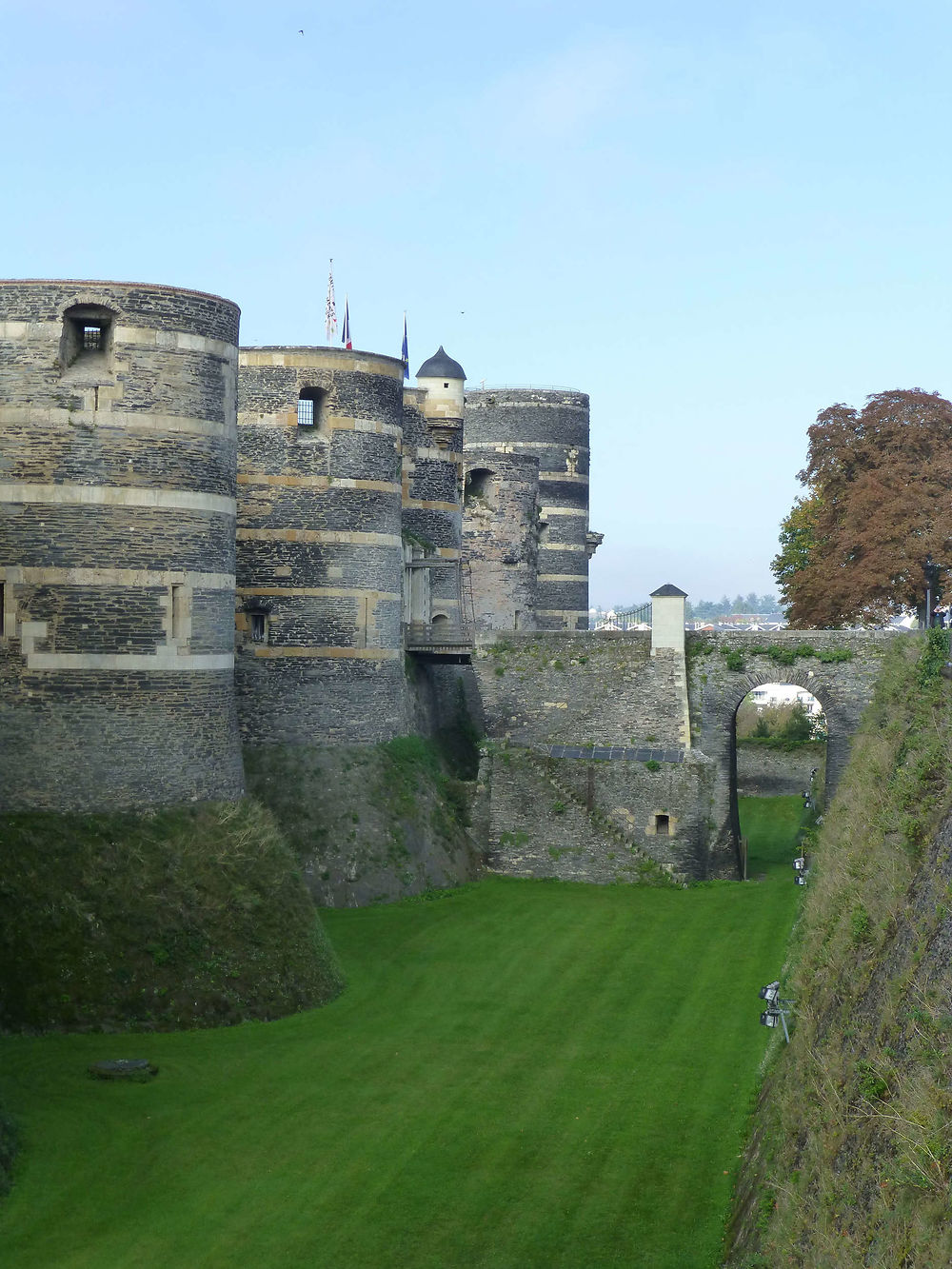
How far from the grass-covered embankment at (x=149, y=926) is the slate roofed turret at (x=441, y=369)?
19.9 m

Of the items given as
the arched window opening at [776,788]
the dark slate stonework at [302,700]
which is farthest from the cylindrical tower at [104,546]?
the arched window opening at [776,788]

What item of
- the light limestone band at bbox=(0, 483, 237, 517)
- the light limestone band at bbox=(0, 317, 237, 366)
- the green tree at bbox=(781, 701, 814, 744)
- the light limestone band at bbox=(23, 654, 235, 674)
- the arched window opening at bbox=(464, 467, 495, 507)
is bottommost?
the green tree at bbox=(781, 701, 814, 744)

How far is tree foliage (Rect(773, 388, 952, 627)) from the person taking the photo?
4672cm

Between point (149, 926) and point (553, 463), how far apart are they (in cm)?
3658

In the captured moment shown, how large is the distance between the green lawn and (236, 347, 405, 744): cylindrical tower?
6.72 metres

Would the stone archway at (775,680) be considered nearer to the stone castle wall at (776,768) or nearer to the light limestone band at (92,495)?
the stone castle wall at (776,768)

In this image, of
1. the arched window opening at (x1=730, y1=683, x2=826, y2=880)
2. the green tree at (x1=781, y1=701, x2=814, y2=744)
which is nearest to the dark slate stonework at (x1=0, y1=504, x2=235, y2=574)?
the arched window opening at (x1=730, y1=683, x2=826, y2=880)

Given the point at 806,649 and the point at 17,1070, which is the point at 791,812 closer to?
the point at 806,649

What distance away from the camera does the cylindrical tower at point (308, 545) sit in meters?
34.9

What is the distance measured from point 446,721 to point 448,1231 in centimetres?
2749

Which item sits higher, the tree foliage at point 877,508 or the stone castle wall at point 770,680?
the tree foliage at point 877,508

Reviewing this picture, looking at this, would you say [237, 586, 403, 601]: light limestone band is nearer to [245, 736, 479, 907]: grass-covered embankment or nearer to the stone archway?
[245, 736, 479, 907]: grass-covered embankment

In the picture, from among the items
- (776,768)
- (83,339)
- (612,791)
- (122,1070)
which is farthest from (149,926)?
(776,768)

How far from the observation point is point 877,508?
4744 centimetres
